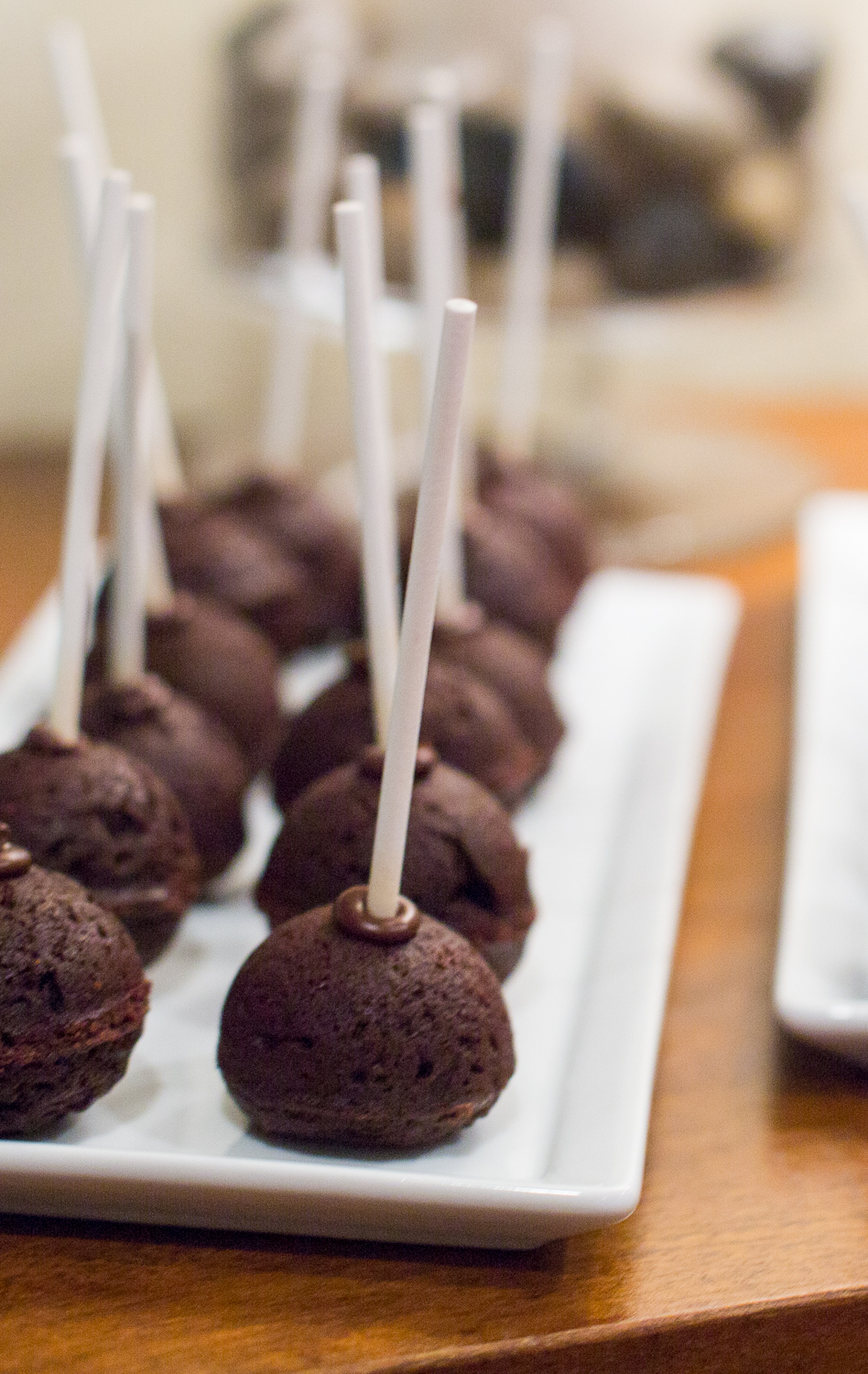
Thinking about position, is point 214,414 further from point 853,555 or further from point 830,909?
point 830,909

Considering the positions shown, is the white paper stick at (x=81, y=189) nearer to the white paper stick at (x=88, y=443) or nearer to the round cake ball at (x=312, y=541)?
the white paper stick at (x=88, y=443)

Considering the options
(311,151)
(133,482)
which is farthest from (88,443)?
(311,151)

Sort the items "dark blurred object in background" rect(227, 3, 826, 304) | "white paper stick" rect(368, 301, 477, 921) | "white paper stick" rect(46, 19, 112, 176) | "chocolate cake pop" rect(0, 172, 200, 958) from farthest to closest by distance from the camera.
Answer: "dark blurred object in background" rect(227, 3, 826, 304), "white paper stick" rect(46, 19, 112, 176), "chocolate cake pop" rect(0, 172, 200, 958), "white paper stick" rect(368, 301, 477, 921)

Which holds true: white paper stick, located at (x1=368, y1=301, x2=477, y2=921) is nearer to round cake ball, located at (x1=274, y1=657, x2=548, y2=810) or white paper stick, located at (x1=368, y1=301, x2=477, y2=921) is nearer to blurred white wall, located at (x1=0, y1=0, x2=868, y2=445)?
round cake ball, located at (x1=274, y1=657, x2=548, y2=810)

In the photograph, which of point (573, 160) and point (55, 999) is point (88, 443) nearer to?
point (55, 999)

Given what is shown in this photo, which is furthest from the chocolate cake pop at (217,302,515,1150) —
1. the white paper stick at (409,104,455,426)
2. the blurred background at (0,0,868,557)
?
the blurred background at (0,0,868,557)

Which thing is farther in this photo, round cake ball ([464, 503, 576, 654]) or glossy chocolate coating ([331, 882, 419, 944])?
round cake ball ([464, 503, 576, 654])

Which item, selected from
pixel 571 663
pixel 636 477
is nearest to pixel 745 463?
pixel 636 477

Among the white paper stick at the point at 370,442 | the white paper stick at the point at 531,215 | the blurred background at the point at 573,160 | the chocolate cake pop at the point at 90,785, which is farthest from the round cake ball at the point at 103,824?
the blurred background at the point at 573,160
